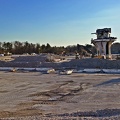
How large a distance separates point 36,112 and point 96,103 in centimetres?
334

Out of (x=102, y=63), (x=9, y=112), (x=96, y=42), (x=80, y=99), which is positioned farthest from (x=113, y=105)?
(x=96, y=42)

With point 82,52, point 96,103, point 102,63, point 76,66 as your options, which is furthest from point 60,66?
point 82,52

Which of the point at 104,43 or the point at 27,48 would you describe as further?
the point at 27,48

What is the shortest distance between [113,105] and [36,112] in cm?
371

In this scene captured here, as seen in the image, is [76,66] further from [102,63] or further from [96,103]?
[96,103]

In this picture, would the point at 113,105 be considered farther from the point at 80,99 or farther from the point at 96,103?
the point at 80,99

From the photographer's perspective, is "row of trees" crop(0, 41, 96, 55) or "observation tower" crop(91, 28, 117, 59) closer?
"observation tower" crop(91, 28, 117, 59)

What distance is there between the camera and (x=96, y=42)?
2413 inches

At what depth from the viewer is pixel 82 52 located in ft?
251

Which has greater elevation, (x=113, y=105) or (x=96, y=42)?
(x=96, y=42)

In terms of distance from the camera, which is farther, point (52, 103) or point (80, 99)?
point (80, 99)

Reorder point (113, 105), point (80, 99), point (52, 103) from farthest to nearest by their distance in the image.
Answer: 1. point (80, 99)
2. point (52, 103)
3. point (113, 105)

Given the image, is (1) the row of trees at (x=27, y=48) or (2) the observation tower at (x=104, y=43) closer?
(2) the observation tower at (x=104, y=43)

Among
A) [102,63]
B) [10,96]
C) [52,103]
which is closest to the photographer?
[52,103]
